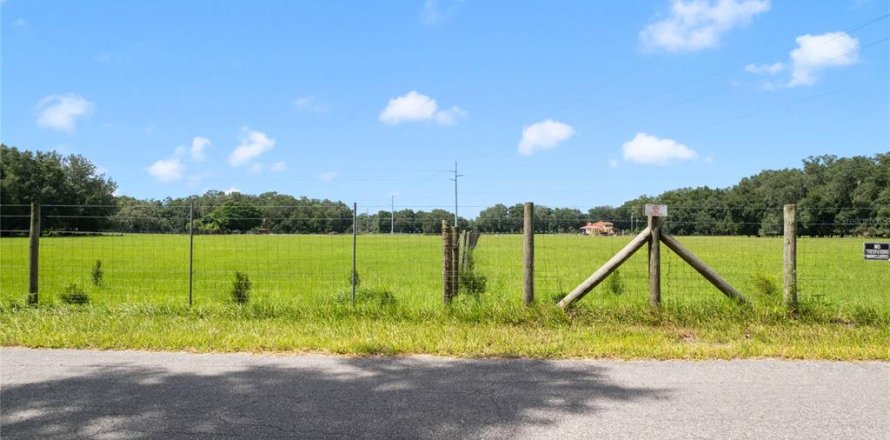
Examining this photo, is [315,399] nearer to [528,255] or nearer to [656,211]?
[528,255]

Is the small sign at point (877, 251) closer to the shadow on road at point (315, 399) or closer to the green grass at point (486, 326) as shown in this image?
the green grass at point (486, 326)

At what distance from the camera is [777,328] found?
7246 millimetres

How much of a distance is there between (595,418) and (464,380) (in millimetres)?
1358

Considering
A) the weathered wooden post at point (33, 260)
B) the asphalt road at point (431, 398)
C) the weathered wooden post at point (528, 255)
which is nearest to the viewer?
the asphalt road at point (431, 398)

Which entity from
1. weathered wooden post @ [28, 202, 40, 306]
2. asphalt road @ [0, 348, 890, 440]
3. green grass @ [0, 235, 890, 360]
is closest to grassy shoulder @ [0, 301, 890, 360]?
green grass @ [0, 235, 890, 360]

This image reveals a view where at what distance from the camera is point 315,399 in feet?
15.4

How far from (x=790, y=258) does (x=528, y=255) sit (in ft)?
12.1

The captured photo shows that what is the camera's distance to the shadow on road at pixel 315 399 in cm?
403

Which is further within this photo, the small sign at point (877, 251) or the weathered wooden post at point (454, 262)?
the weathered wooden post at point (454, 262)

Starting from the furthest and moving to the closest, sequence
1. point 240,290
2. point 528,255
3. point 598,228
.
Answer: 1. point 598,228
2. point 240,290
3. point 528,255

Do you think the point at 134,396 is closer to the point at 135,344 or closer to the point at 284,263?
the point at 135,344

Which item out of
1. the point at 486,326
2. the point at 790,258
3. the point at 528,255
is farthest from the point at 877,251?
the point at 486,326

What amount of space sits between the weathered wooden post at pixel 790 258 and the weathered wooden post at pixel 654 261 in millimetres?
1694

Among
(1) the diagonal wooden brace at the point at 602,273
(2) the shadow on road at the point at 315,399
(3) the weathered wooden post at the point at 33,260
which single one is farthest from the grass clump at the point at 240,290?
(1) the diagonal wooden brace at the point at 602,273
